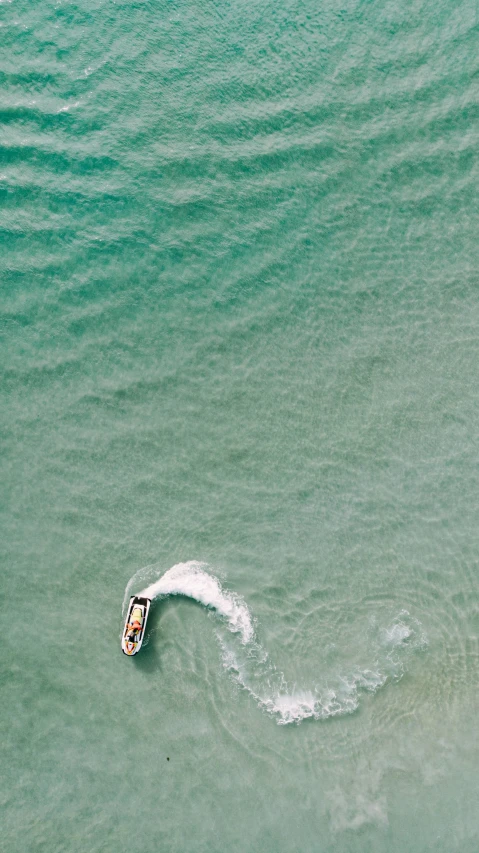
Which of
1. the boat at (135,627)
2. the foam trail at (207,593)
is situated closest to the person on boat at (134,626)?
the boat at (135,627)

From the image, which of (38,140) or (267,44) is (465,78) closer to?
(267,44)

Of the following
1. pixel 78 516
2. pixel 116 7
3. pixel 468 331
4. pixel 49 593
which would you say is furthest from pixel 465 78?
pixel 49 593

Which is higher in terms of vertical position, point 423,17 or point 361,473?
point 423,17

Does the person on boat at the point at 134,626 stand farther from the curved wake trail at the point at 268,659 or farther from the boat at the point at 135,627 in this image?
the curved wake trail at the point at 268,659

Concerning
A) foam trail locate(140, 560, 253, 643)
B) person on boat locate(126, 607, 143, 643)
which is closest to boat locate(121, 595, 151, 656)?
person on boat locate(126, 607, 143, 643)

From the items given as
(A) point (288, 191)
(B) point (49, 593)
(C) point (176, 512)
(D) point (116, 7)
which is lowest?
(B) point (49, 593)

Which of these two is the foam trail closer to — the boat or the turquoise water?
the turquoise water

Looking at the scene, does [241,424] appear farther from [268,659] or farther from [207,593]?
[268,659]
